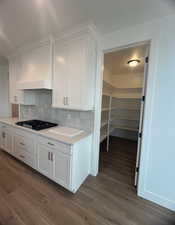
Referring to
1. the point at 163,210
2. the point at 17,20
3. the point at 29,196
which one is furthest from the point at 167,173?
the point at 17,20

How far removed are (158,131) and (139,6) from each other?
1.61m

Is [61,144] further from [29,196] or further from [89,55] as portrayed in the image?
[89,55]

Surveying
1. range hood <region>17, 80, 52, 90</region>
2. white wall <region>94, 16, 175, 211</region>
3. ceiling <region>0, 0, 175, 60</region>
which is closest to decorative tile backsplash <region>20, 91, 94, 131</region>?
range hood <region>17, 80, 52, 90</region>

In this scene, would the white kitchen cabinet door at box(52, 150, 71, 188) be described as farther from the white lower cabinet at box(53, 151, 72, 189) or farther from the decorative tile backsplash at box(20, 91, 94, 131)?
the decorative tile backsplash at box(20, 91, 94, 131)

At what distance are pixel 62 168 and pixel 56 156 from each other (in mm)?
208

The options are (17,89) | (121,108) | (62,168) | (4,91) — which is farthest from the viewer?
(121,108)

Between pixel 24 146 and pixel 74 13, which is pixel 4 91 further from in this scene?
pixel 74 13

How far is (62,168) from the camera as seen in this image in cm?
167

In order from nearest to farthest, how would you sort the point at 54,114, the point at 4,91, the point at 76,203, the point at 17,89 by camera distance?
1. the point at 76,203
2. the point at 54,114
3. the point at 17,89
4. the point at 4,91

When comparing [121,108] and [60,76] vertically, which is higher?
[60,76]

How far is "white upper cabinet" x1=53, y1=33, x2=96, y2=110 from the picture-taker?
174 centimetres

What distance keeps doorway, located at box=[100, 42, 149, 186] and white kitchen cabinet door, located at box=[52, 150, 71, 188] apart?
1.12m

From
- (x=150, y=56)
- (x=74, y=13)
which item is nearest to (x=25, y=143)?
(x=74, y=13)

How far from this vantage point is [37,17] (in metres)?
1.56
